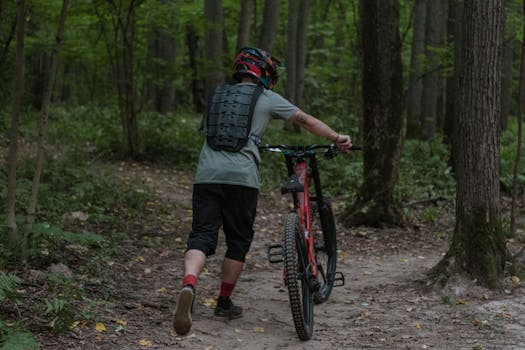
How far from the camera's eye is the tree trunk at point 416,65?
16.5 m

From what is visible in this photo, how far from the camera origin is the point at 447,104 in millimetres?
13461

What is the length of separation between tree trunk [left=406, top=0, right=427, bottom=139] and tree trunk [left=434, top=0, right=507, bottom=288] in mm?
10557

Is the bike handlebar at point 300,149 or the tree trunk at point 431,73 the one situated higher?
the tree trunk at point 431,73

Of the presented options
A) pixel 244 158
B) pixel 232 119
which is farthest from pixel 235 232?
pixel 232 119

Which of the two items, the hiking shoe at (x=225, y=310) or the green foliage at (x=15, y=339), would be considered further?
the hiking shoe at (x=225, y=310)

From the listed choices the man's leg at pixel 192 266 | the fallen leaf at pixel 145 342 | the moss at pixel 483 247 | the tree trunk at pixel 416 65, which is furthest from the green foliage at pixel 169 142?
the fallen leaf at pixel 145 342

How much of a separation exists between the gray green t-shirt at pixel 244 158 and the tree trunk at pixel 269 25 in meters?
9.98

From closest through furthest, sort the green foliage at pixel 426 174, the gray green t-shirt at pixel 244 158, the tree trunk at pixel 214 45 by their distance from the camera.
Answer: the gray green t-shirt at pixel 244 158 → the green foliage at pixel 426 174 → the tree trunk at pixel 214 45

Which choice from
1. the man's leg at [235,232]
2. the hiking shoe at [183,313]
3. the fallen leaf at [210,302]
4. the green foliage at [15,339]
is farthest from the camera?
the fallen leaf at [210,302]

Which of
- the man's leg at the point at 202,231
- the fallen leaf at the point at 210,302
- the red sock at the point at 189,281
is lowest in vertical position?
the fallen leaf at the point at 210,302

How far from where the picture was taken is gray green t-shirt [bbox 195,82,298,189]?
4449mm

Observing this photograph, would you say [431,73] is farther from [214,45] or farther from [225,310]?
[225,310]

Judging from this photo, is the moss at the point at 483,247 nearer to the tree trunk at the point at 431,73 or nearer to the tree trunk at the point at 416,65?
the tree trunk at the point at 431,73

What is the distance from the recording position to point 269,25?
14469mm
